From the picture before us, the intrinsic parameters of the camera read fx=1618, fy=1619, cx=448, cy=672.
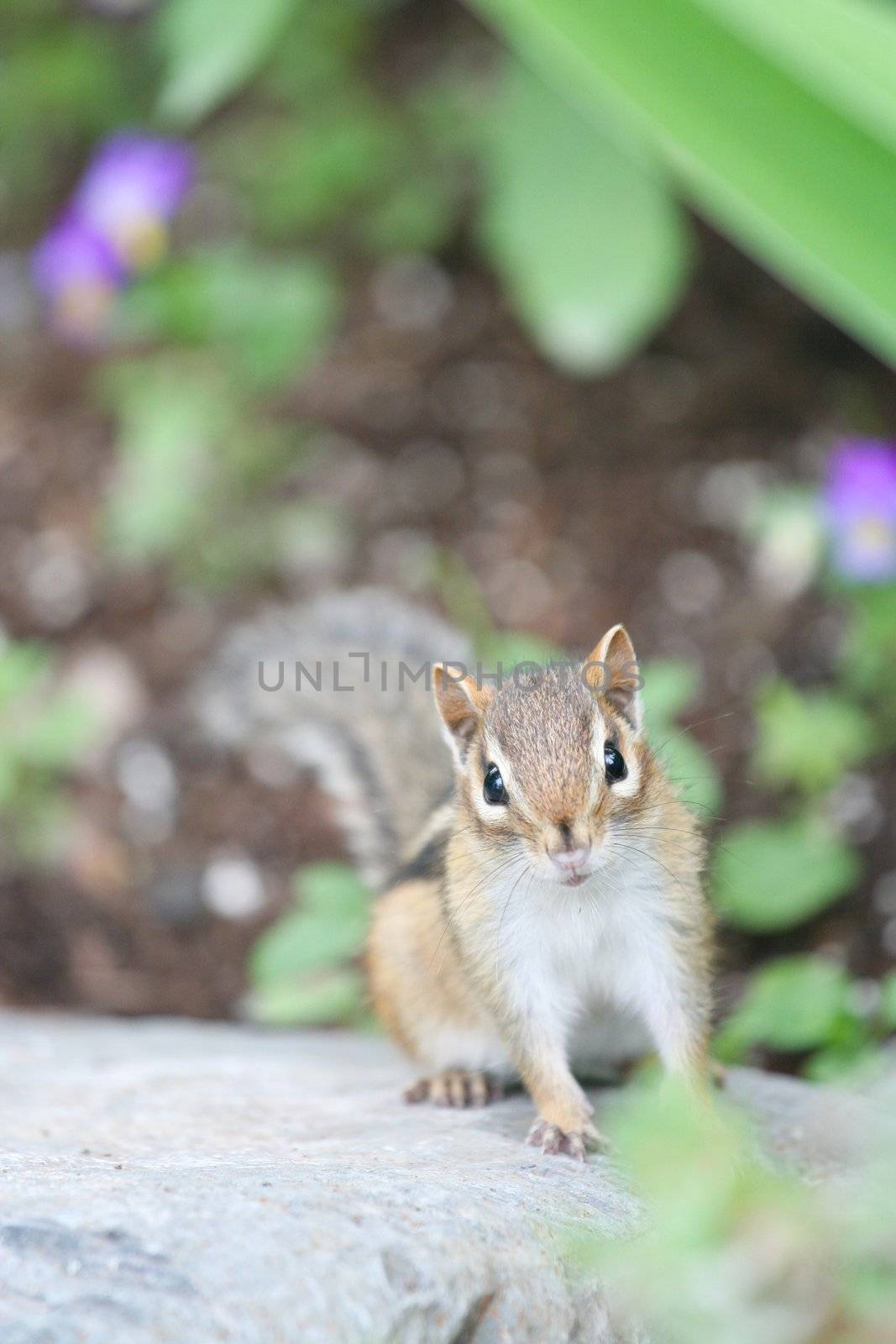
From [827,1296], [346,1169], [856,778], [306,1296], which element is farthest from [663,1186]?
[856,778]

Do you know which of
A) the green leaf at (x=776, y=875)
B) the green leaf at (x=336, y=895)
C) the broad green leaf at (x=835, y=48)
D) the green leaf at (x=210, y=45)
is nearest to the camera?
the broad green leaf at (x=835, y=48)

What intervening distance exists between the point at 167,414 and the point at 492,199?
37.7 inches

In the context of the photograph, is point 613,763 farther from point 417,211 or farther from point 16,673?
point 417,211

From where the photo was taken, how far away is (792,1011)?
2471 mm

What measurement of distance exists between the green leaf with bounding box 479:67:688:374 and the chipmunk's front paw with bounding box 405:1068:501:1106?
1782 millimetres

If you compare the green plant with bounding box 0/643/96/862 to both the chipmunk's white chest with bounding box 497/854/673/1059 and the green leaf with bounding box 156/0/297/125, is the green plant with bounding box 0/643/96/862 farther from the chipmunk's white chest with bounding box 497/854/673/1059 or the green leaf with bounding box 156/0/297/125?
the chipmunk's white chest with bounding box 497/854/673/1059

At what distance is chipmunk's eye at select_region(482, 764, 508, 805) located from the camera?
1.98m

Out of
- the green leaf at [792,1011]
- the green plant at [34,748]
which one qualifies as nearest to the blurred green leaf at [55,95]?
the green plant at [34,748]

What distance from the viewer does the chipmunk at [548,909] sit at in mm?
1943

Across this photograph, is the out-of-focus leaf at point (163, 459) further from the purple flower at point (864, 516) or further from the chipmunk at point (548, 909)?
the chipmunk at point (548, 909)

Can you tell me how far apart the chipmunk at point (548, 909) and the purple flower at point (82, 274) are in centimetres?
218

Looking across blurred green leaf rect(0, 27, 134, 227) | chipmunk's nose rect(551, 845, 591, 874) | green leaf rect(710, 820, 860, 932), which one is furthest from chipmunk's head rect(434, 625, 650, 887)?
blurred green leaf rect(0, 27, 134, 227)

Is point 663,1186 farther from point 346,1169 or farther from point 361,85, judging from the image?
point 361,85

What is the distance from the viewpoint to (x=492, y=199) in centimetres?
390
